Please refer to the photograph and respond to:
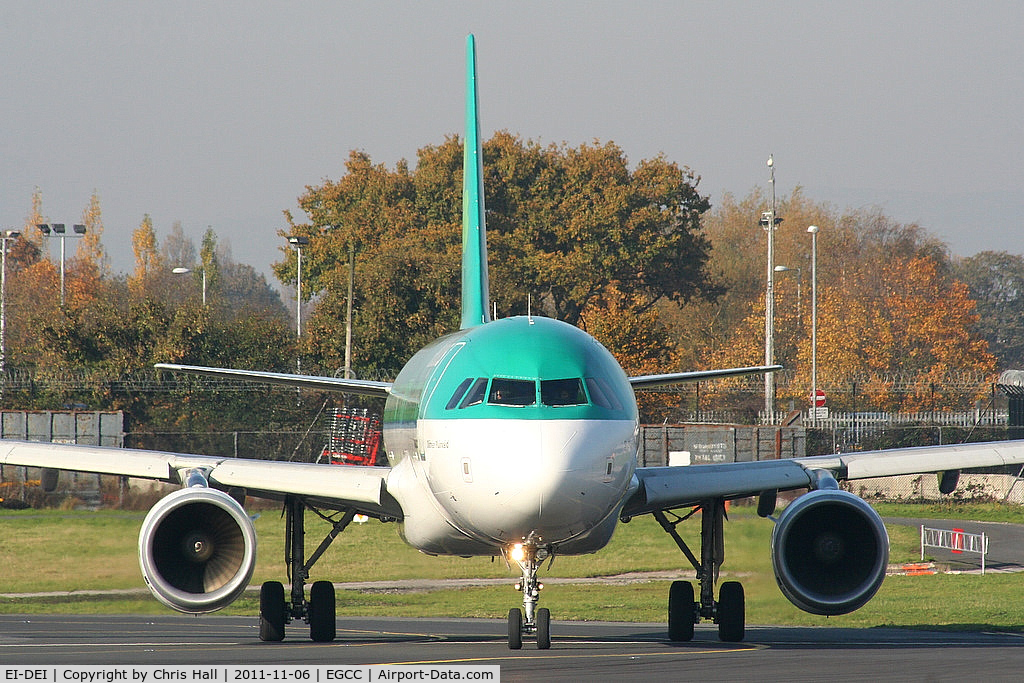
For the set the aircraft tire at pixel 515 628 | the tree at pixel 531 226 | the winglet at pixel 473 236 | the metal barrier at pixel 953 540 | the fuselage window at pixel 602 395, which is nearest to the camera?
the fuselage window at pixel 602 395

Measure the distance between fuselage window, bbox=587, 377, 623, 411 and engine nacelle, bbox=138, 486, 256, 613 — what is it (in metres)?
4.98

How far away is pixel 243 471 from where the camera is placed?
62.2 feet

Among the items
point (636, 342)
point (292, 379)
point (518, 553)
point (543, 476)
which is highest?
point (636, 342)

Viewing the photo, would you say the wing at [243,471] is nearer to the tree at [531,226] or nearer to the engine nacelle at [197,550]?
the engine nacelle at [197,550]

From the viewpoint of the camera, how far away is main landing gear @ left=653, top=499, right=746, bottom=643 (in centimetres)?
1883

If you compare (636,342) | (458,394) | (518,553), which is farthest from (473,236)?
(636,342)

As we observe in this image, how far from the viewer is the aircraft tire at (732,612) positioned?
1888 cm

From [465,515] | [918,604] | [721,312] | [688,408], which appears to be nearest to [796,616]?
[918,604]

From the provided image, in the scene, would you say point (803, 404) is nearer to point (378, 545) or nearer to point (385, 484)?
point (378, 545)

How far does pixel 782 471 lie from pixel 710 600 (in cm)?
203

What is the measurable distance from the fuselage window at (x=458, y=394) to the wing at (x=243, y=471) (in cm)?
343

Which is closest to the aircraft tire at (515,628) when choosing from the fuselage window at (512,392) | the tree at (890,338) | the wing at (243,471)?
the fuselage window at (512,392)

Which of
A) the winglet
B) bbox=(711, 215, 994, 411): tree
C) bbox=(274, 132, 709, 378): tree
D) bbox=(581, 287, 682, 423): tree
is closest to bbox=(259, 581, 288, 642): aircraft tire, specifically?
the winglet

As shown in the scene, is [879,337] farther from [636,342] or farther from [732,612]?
[732,612]
